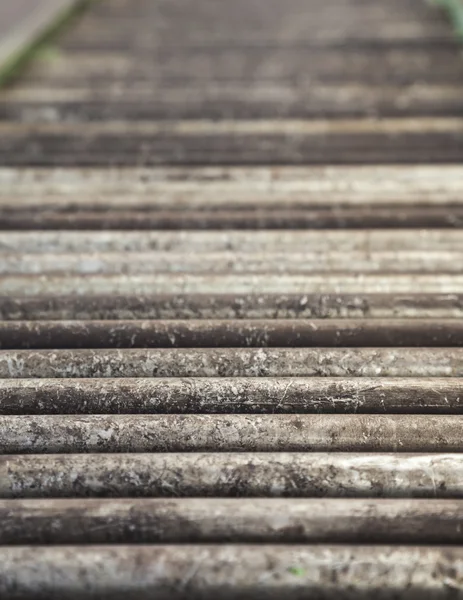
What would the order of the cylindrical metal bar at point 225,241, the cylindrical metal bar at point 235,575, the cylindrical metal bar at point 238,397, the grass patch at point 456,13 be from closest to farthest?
1. the cylindrical metal bar at point 235,575
2. the cylindrical metal bar at point 238,397
3. the cylindrical metal bar at point 225,241
4. the grass patch at point 456,13

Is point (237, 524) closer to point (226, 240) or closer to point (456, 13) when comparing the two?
point (226, 240)

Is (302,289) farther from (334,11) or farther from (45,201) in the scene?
(334,11)

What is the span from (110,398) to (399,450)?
2.00 feet

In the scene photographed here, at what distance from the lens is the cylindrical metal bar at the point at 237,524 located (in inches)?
38.5

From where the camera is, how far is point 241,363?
1262 mm

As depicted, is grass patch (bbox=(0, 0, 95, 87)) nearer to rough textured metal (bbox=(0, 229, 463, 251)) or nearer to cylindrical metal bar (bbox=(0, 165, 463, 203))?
cylindrical metal bar (bbox=(0, 165, 463, 203))

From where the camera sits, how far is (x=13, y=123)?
2172 mm

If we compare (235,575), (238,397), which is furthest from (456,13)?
(235,575)

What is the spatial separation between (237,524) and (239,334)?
0.47m

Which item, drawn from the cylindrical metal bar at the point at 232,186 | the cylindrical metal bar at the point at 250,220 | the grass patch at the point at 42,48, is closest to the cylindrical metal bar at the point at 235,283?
the cylindrical metal bar at the point at 250,220

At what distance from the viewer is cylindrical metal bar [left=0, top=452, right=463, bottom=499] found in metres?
1.05

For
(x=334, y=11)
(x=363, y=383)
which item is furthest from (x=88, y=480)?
(x=334, y=11)

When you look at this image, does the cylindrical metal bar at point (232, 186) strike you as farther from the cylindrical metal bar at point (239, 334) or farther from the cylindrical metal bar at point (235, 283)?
the cylindrical metal bar at point (239, 334)

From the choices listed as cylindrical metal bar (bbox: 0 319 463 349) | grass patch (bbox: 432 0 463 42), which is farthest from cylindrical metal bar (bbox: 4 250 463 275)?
grass patch (bbox: 432 0 463 42)
